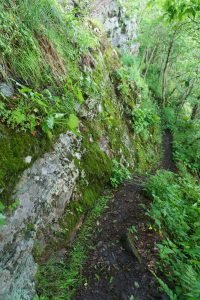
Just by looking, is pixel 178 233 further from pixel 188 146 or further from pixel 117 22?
pixel 117 22

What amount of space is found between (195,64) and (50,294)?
14921 mm

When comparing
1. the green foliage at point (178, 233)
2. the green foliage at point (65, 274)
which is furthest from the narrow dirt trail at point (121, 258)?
the green foliage at point (178, 233)

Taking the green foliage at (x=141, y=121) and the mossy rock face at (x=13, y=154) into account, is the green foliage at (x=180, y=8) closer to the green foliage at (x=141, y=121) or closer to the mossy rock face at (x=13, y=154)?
the mossy rock face at (x=13, y=154)

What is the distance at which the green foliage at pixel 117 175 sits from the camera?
574 cm

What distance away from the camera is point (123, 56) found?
1438 cm

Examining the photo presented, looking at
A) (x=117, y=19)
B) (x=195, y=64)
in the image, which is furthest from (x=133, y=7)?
(x=195, y=64)

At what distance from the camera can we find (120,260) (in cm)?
365

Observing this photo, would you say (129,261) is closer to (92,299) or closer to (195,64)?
(92,299)

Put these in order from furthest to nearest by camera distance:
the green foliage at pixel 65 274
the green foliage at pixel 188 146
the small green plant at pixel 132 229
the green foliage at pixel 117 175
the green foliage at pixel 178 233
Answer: the green foliage at pixel 188 146
the green foliage at pixel 117 175
the small green plant at pixel 132 229
the green foliage at pixel 65 274
the green foliage at pixel 178 233

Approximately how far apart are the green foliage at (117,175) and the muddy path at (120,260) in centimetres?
83

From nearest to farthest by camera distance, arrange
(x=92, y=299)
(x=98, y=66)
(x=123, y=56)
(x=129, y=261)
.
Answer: (x=92, y=299), (x=129, y=261), (x=98, y=66), (x=123, y=56)

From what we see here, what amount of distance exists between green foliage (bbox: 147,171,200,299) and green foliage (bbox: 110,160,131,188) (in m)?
0.86

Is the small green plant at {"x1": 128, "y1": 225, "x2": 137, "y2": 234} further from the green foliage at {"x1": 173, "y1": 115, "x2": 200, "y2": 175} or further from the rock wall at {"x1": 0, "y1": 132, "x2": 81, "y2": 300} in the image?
the green foliage at {"x1": 173, "y1": 115, "x2": 200, "y2": 175}

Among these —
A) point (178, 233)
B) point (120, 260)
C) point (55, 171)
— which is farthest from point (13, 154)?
point (178, 233)
